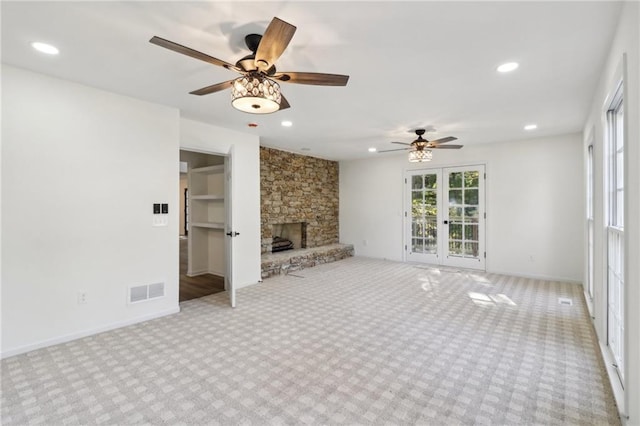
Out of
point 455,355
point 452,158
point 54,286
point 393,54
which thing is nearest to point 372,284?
point 455,355

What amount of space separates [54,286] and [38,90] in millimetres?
1808

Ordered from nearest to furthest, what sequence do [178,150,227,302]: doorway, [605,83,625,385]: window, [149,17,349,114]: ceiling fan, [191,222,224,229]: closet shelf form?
[149,17,349,114]: ceiling fan
[605,83,625,385]: window
[191,222,224,229]: closet shelf
[178,150,227,302]: doorway

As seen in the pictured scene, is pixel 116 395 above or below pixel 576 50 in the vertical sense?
below

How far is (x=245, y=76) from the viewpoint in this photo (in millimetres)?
2193

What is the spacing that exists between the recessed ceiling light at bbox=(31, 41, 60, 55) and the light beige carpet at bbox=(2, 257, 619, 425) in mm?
2511

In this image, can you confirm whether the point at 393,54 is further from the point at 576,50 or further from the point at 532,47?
the point at 576,50

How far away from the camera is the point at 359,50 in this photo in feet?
7.91

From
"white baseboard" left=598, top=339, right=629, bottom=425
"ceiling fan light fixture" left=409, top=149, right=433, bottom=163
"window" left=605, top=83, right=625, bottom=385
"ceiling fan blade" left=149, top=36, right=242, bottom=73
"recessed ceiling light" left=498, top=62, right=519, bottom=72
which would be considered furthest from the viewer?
"ceiling fan light fixture" left=409, top=149, right=433, bottom=163

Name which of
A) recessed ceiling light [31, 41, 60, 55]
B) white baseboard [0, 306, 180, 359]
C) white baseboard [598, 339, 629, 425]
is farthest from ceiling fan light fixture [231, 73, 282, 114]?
white baseboard [598, 339, 629, 425]

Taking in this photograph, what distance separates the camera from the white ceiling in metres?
1.93

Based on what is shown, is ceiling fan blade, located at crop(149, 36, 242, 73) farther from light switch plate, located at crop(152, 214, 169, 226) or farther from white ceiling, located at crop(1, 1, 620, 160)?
light switch plate, located at crop(152, 214, 169, 226)

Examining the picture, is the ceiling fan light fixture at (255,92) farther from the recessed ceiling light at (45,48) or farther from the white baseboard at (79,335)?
the white baseboard at (79,335)

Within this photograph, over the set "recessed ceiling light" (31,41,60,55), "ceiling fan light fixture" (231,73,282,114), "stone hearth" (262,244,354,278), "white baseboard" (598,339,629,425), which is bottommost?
"white baseboard" (598,339,629,425)

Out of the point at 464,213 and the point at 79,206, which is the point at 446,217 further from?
the point at 79,206
